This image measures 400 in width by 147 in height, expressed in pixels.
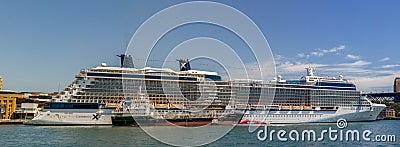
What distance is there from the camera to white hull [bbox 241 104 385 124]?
4409 cm

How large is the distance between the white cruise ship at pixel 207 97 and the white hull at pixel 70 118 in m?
0.78

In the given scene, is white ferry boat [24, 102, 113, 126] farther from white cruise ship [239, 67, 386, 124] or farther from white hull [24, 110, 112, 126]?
white cruise ship [239, 67, 386, 124]

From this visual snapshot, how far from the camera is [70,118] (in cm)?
3800

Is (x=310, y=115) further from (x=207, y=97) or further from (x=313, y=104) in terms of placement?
(x=207, y=97)

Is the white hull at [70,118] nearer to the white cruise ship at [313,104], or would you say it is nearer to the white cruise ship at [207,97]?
the white cruise ship at [207,97]

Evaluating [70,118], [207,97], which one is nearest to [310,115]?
[207,97]

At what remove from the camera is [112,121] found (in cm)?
3841

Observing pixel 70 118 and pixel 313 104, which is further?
pixel 313 104

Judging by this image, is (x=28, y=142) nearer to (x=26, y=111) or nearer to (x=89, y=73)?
(x=89, y=73)

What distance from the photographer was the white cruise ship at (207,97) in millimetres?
40219

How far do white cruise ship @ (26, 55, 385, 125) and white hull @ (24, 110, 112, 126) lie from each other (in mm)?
776

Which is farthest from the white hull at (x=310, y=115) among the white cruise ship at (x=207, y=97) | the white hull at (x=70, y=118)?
the white hull at (x=70, y=118)

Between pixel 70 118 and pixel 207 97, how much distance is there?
14.9 m

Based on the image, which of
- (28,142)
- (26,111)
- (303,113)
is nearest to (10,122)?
(26,111)
